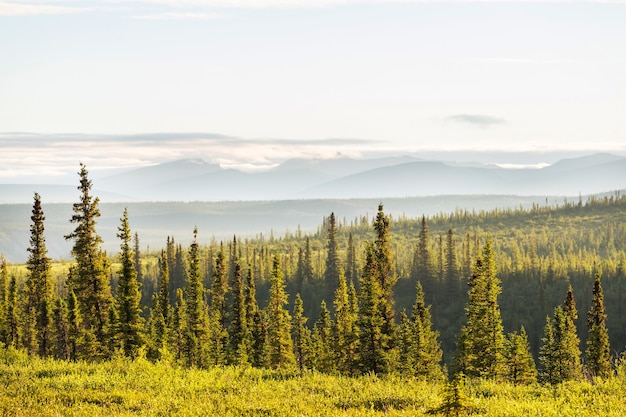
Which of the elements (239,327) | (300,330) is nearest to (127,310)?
(239,327)

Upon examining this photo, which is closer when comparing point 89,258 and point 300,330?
point 89,258

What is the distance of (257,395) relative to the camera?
23500 mm

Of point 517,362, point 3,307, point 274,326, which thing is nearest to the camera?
point 517,362

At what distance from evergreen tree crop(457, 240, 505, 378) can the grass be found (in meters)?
38.9

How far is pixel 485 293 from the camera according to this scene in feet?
217

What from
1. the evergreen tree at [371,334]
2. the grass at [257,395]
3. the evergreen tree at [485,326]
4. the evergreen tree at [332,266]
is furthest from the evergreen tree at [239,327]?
the evergreen tree at [332,266]

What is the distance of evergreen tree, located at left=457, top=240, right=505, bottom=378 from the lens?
214 ft

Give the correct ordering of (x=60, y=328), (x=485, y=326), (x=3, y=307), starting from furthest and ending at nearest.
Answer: (x=3, y=307) < (x=60, y=328) < (x=485, y=326)

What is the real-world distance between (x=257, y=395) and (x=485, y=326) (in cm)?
4733

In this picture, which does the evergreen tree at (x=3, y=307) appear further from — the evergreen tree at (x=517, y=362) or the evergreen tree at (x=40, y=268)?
the evergreen tree at (x=517, y=362)

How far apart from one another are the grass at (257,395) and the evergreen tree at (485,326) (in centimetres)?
3888

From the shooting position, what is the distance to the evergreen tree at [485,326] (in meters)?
65.3

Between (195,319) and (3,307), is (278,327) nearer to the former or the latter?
(195,319)

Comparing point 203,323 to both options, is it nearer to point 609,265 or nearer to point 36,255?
point 36,255
